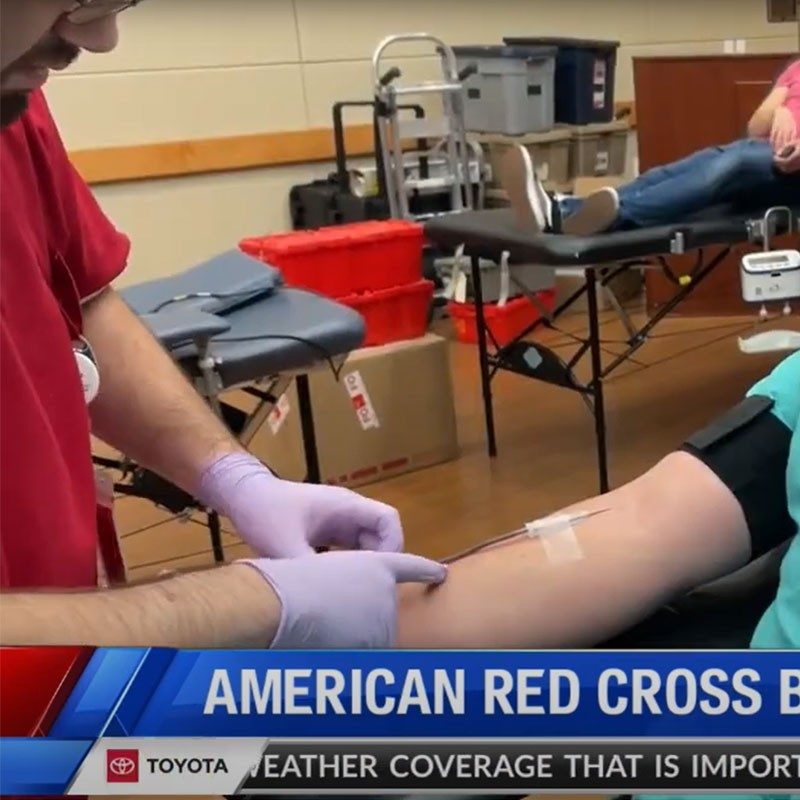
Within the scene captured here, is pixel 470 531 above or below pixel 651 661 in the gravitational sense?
below

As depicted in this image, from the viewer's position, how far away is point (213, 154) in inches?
169

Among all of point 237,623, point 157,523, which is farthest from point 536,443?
point 237,623

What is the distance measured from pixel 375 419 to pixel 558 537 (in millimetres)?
1830

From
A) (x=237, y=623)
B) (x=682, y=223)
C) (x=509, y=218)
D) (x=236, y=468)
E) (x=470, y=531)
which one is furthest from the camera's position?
(x=509, y=218)

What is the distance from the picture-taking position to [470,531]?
8.30 feet

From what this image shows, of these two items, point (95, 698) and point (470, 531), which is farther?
point (470, 531)

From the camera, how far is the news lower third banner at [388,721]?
0.54 m

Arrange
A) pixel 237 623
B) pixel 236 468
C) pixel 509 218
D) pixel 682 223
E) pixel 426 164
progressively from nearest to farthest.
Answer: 1. pixel 237 623
2. pixel 236 468
3. pixel 682 223
4. pixel 509 218
5. pixel 426 164

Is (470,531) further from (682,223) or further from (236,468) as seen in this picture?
(236,468)

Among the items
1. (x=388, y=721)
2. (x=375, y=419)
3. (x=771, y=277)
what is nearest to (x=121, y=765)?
(x=388, y=721)

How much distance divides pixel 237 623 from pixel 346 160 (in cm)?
405

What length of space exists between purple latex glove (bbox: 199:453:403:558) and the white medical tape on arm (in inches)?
6.3

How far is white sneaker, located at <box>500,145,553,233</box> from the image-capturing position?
282 cm

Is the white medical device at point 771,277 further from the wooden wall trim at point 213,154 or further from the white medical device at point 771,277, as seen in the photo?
the wooden wall trim at point 213,154
